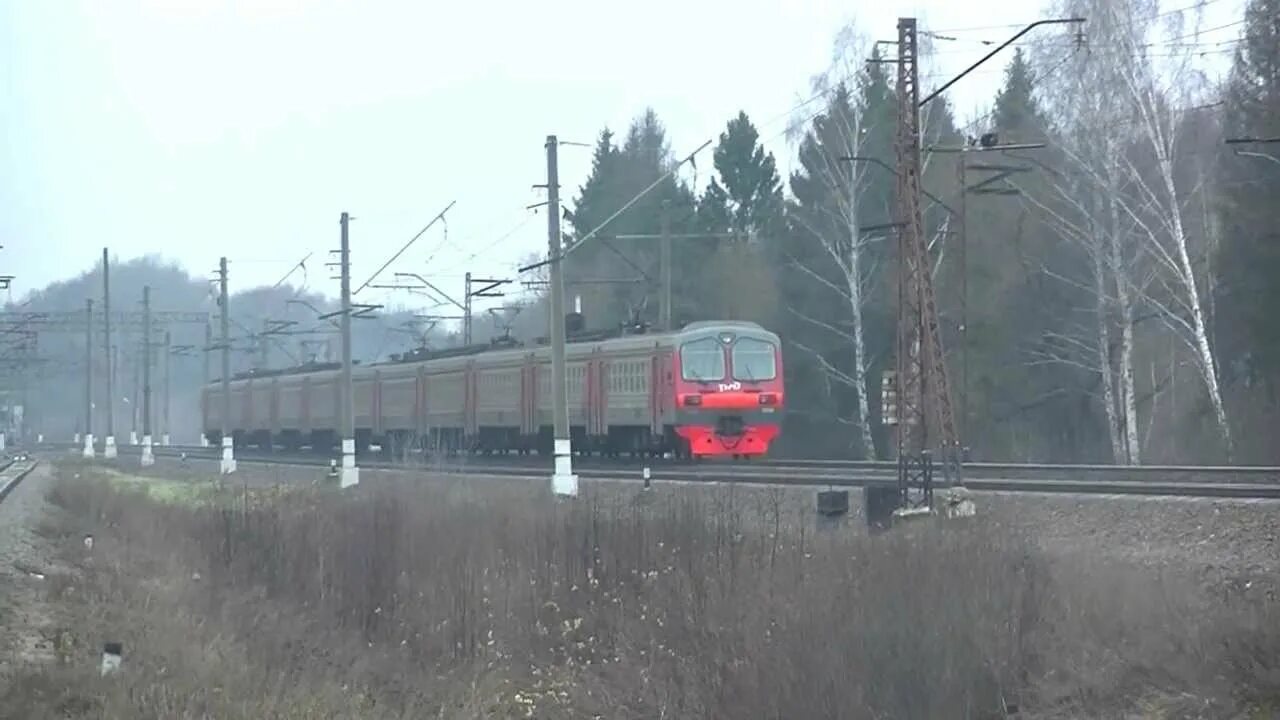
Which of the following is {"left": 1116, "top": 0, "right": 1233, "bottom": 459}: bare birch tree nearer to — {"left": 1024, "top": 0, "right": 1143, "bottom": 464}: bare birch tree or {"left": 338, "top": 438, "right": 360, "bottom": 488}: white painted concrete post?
{"left": 1024, "top": 0, "right": 1143, "bottom": 464}: bare birch tree

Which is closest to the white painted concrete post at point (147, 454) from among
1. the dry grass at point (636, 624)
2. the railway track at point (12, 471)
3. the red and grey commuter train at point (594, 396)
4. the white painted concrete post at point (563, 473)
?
the railway track at point (12, 471)

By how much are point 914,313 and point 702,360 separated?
1209 cm

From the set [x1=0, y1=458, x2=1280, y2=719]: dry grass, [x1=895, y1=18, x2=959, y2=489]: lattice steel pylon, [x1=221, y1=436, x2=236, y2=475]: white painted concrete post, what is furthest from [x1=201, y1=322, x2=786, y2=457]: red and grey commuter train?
[x1=895, y1=18, x2=959, y2=489]: lattice steel pylon

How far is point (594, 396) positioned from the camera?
38438 mm

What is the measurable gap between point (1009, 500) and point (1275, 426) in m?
17.7

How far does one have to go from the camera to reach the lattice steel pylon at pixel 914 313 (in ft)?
72.0

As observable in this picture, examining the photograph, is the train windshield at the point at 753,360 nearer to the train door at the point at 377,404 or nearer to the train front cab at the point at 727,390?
the train front cab at the point at 727,390

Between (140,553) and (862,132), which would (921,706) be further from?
(862,132)

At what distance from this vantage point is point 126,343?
88.0m

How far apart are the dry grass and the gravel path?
37 centimetres

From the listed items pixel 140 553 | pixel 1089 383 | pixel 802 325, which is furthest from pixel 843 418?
pixel 140 553

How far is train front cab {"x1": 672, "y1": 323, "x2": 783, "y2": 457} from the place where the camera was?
114ft

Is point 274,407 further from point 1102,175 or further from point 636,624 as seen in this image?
point 636,624

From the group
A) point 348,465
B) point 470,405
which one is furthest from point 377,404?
point 348,465
